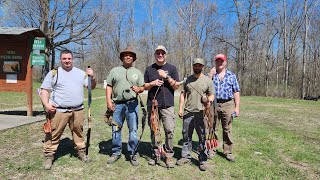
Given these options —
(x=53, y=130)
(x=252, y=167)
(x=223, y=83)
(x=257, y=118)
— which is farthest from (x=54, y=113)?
(x=257, y=118)

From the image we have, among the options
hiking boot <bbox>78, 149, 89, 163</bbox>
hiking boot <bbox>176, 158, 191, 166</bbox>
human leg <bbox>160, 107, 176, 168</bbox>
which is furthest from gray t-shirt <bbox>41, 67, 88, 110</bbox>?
hiking boot <bbox>176, 158, 191, 166</bbox>

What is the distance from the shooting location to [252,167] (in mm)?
4676

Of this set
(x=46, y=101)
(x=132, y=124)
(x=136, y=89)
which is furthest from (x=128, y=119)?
(x=46, y=101)

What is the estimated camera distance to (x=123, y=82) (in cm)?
446

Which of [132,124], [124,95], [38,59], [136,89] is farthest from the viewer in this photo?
[38,59]

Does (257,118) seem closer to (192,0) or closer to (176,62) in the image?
(192,0)

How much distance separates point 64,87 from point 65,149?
1554 millimetres

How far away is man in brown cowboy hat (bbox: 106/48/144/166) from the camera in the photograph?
176 inches

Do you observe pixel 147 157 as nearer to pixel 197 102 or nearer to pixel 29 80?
pixel 197 102

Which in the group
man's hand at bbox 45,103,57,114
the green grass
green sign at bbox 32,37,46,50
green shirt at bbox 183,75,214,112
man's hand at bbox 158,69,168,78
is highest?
green sign at bbox 32,37,46,50

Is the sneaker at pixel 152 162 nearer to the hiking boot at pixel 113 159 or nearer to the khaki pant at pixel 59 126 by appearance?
the hiking boot at pixel 113 159

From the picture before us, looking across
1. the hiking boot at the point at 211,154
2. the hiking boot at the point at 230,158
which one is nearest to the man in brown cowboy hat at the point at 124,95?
the hiking boot at the point at 211,154

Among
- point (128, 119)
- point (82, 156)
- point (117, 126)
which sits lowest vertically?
point (82, 156)

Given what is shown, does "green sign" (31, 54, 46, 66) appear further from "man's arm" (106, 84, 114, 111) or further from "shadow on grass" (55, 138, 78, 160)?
"man's arm" (106, 84, 114, 111)
